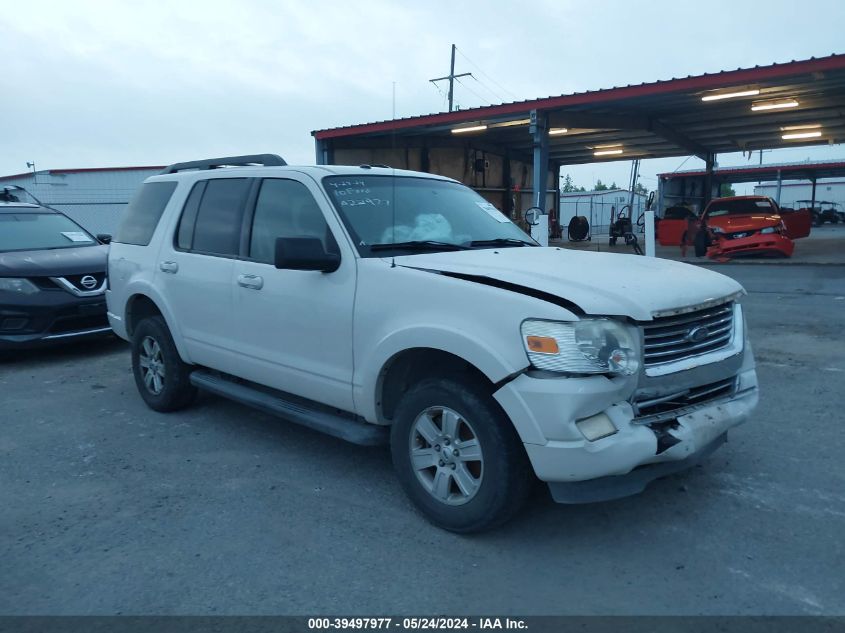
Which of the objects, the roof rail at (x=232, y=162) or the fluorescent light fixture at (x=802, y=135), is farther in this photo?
the fluorescent light fixture at (x=802, y=135)

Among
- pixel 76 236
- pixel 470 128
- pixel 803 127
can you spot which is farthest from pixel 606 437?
A: pixel 803 127

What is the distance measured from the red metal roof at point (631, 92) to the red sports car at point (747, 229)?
12.2 ft

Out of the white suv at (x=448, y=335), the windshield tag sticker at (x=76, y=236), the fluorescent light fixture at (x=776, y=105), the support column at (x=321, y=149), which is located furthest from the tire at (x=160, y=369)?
the fluorescent light fixture at (x=776, y=105)

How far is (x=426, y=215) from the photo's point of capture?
4207mm

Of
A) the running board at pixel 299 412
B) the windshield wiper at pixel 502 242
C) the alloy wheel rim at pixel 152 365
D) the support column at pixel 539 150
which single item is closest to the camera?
the running board at pixel 299 412

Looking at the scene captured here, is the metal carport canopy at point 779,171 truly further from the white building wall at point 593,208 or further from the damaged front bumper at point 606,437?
the damaged front bumper at point 606,437

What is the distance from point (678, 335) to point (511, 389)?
90 centimetres

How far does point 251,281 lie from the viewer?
4.24m

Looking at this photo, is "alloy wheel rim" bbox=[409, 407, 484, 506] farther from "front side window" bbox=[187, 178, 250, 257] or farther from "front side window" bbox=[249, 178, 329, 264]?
"front side window" bbox=[187, 178, 250, 257]

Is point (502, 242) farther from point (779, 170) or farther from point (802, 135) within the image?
point (779, 170)

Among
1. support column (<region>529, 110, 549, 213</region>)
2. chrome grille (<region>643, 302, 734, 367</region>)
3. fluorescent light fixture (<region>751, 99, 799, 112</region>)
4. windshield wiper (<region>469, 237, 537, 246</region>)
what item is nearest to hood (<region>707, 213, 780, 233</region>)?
fluorescent light fixture (<region>751, 99, 799, 112</region>)

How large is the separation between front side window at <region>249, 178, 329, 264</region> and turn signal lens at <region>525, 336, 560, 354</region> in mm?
1533

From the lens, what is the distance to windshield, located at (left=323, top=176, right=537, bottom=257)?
12.8ft

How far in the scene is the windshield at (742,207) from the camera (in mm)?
17766
